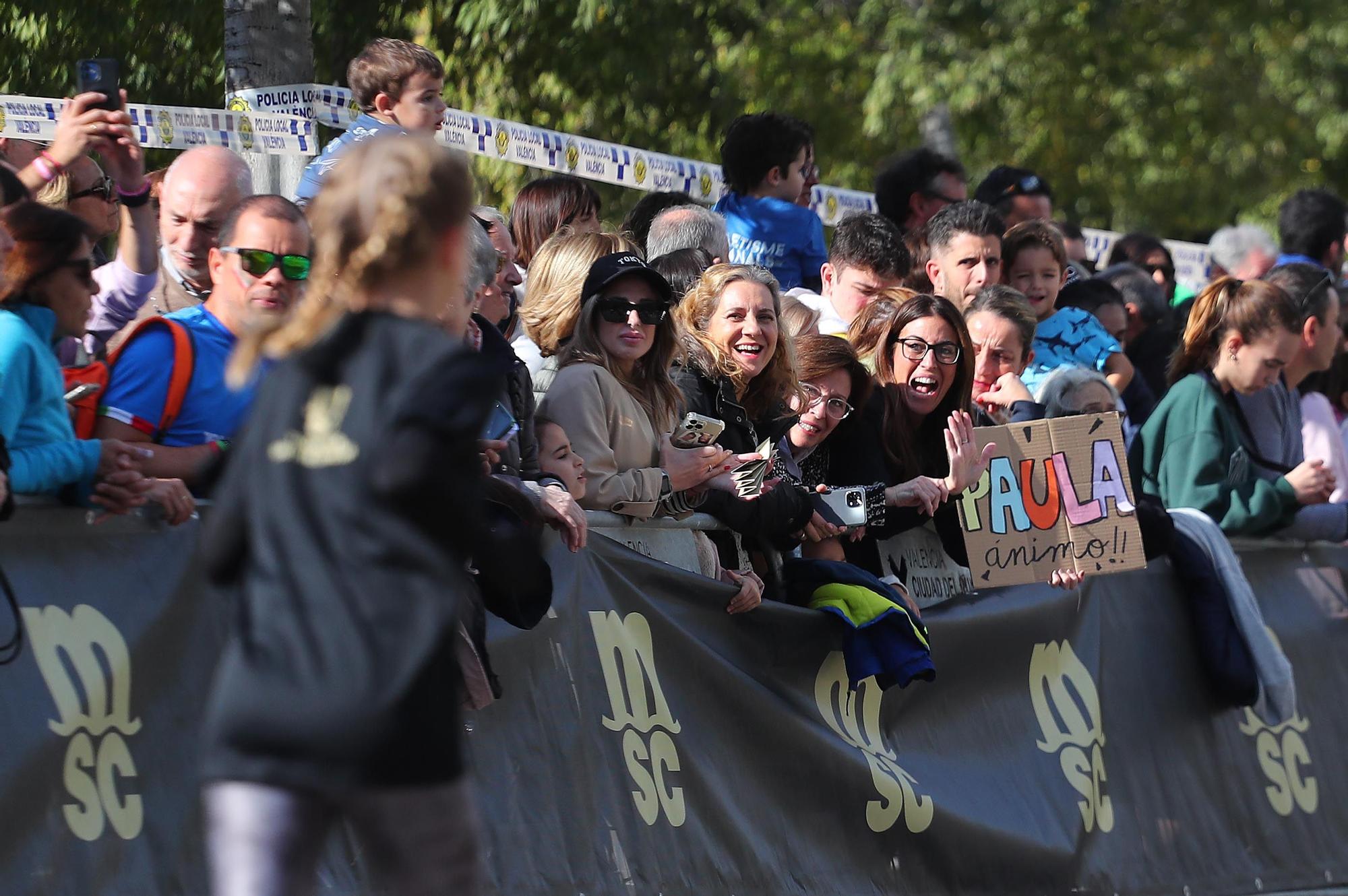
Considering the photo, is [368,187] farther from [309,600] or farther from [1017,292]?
[1017,292]

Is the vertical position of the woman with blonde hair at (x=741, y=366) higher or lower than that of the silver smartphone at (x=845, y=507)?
higher

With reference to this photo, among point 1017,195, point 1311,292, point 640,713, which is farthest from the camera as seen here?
point 1017,195

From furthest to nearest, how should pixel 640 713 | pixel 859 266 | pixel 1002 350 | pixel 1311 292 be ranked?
1. pixel 1311 292
2. pixel 859 266
3. pixel 1002 350
4. pixel 640 713

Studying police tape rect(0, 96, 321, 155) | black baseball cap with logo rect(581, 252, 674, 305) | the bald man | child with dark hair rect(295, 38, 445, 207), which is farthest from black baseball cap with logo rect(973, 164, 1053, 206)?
Result: the bald man

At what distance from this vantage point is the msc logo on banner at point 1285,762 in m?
8.75

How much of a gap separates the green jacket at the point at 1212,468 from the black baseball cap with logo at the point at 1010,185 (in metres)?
2.53

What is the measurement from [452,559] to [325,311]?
19.2 inches

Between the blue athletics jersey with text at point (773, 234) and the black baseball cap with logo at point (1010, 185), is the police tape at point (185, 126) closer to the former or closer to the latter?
the blue athletics jersey with text at point (773, 234)

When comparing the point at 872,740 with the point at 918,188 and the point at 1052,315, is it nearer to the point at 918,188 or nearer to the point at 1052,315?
the point at 1052,315

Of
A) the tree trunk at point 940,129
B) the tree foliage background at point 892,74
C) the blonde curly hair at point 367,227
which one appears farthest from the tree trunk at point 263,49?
the tree trunk at point 940,129

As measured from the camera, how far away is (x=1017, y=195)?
11.1 meters

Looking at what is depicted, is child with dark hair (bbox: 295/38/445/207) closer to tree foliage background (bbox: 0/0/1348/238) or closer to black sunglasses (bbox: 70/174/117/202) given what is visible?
black sunglasses (bbox: 70/174/117/202)

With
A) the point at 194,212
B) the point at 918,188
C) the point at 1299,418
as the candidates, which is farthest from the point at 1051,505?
the point at 194,212

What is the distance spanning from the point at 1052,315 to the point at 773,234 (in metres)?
1.39
